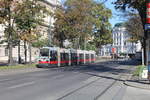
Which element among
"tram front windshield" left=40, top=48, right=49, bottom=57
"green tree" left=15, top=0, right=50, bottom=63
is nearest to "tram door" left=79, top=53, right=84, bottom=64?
"tram front windshield" left=40, top=48, right=49, bottom=57

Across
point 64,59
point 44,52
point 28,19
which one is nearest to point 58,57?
point 44,52

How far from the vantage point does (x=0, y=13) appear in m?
38.8

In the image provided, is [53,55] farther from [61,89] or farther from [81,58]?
[61,89]

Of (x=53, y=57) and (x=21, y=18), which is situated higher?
(x=21, y=18)

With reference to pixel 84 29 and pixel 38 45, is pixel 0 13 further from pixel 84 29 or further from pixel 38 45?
pixel 84 29

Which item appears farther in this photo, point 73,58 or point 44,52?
point 73,58

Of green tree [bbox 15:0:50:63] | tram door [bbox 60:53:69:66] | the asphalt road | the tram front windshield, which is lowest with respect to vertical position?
the asphalt road

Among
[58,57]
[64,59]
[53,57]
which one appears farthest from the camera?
[64,59]

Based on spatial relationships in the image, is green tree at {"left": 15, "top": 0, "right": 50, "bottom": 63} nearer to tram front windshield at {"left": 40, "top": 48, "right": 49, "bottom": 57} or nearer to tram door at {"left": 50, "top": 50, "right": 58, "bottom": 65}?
tram front windshield at {"left": 40, "top": 48, "right": 49, "bottom": 57}

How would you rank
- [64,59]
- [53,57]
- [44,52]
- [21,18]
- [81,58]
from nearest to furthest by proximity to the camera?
[21,18], [44,52], [53,57], [64,59], [81,58]

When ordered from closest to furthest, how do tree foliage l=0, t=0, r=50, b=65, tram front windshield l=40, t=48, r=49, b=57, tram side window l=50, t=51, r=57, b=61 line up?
tree foliage l=0, t=0, r=50, b=65
tram front windshield l=40, t=48, r=49, b=57
tram side window l=50, t=51, r=57, b=61

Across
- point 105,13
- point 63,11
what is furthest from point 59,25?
point 105,13

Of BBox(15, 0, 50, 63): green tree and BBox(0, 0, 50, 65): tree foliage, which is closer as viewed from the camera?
BBox(0, 0, 50, 65): tree foliage

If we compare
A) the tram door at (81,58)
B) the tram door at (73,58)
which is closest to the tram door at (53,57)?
the tram door at (73,58)
